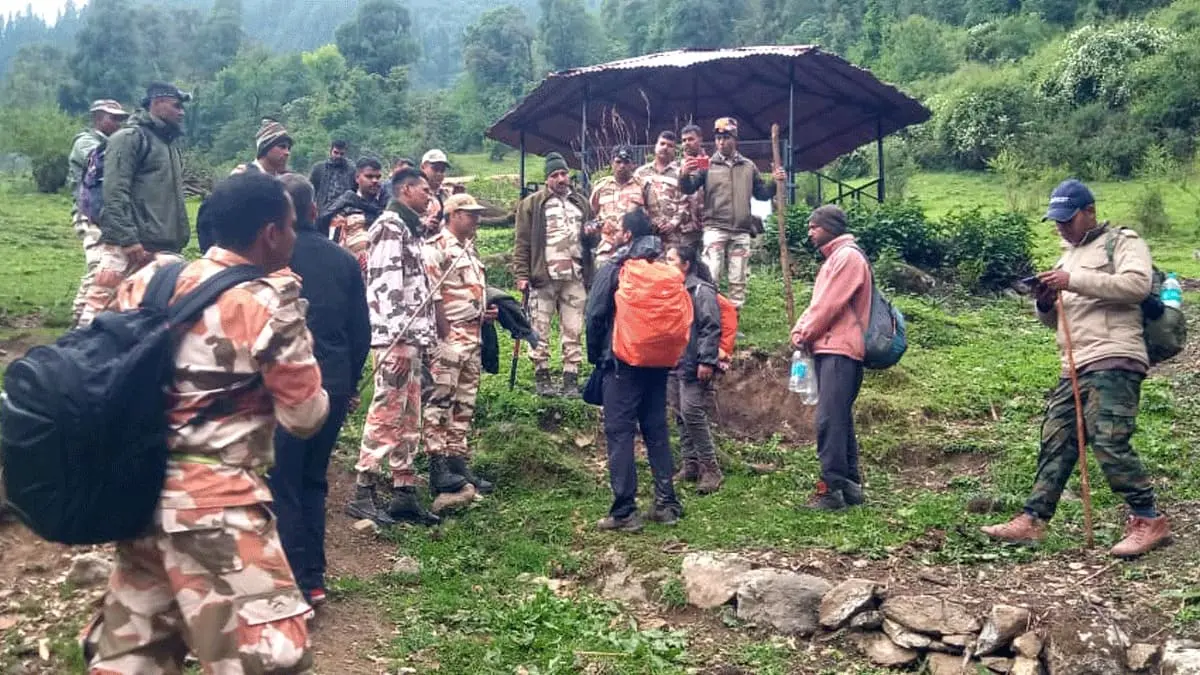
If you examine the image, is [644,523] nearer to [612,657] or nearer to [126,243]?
[612,657]

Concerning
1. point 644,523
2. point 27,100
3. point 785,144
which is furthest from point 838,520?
point 27,100

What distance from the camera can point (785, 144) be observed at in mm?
15500

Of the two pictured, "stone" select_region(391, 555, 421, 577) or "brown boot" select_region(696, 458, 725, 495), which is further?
"brown boot" select_region(696, 458, 725, 495)

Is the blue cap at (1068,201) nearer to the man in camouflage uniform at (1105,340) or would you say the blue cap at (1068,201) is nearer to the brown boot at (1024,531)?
the man in camouflage uniform at (1105,340)

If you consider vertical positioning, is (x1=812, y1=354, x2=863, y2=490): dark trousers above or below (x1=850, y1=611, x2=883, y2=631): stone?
above

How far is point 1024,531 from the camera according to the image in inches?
221

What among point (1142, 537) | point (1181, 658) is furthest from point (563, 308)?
point (1181, 658)

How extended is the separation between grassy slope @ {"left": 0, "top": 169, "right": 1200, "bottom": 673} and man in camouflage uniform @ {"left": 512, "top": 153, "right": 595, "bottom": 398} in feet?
1.49

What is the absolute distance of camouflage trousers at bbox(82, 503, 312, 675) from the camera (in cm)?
295

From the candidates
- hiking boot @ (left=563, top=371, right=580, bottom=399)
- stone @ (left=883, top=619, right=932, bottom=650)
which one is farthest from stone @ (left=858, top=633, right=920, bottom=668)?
hiking boot @ (left=563, top=371, right=580, bottom=399)

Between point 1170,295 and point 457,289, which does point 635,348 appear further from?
point 1170,295

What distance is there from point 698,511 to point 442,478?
1.59 meters

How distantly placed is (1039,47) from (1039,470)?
35874 mm

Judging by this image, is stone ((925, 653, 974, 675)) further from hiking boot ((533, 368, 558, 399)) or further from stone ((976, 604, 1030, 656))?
hiking boot ((533, 368, 558, 399))
